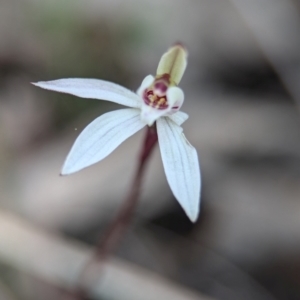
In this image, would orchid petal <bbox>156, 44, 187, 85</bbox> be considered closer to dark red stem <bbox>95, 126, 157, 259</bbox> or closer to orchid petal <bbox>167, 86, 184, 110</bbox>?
orchid petal <bbox>167, 86, 184, 110</bbox>

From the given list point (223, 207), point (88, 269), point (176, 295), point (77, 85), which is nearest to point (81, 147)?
point (77, 85)

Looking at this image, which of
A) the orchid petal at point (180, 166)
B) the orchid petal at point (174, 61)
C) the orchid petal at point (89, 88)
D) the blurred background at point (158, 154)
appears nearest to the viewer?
the orchid petal at point (180, 166)

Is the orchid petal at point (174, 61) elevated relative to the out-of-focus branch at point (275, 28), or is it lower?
lower

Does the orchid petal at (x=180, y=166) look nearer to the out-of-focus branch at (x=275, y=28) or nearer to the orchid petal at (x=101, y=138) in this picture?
the orchid petal at (x=101, y=138)

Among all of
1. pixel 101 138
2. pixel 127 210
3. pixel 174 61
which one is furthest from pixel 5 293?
pixel 174 61

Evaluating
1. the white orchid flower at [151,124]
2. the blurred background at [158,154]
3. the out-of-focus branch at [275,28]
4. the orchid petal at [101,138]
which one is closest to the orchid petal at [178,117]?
the white orchid flower at [151,124]

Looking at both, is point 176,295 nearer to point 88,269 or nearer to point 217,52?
point 88,269

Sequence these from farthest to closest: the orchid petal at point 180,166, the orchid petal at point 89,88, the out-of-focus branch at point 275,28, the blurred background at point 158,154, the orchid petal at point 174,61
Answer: the out-of-focus branch at point 275,28 → the blurred background at point 158,154 → the orchid petal at point 174,61 → the orchid petal at point 89,88 → the orchid petal at point 180,166
